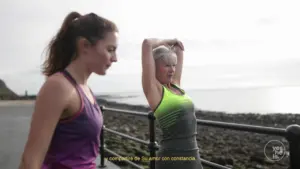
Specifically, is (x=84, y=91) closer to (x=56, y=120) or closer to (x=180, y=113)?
(x=56, y=120)

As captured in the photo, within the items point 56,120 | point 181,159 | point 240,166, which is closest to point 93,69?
point 56,120

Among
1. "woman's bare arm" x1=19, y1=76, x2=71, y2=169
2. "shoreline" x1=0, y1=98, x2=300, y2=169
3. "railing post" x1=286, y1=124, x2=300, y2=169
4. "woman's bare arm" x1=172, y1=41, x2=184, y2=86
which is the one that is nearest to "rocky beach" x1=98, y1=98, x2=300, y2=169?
"shoreline" x1=0, y1=98, x2=300, y2=169

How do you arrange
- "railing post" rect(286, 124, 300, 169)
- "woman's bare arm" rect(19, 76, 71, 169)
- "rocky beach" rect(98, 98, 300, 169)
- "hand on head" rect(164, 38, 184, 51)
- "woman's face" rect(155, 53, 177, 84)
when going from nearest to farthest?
"woman's bare arm" rect(19, 76, 71, 169), "railing post" rect(286, 124, 300, 169), "woman's face" rect(155, 53, 177, 84), "hand on head" rect(164, 38, 184, 51), "rocky beach" rect(98, 98, 300, 169)

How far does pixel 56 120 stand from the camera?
119 cm

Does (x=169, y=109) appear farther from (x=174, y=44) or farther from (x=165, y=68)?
(x=174, y=44)

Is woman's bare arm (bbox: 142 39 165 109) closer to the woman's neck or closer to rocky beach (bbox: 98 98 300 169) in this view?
the woman's neck

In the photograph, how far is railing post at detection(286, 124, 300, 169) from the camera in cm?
178

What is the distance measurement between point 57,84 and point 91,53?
0.75ft

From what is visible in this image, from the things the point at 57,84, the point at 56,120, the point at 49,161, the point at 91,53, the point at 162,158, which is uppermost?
the point at 91,53

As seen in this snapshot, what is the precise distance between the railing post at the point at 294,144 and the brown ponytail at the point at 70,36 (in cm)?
112

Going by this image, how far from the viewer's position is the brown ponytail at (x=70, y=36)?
1.37 meters

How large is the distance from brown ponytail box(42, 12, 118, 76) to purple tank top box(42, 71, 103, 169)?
0.11m

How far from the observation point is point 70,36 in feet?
4.58

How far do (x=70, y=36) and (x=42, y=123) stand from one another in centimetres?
A: 41
